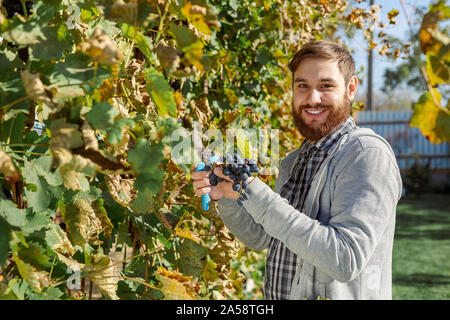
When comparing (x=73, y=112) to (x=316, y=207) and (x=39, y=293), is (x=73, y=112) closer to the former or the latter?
(x=39, y=293)

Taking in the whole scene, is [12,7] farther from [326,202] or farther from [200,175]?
[326,202]

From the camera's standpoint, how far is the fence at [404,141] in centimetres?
1389

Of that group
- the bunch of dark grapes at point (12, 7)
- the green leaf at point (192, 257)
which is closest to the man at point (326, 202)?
the green leaf at point (192, 257)

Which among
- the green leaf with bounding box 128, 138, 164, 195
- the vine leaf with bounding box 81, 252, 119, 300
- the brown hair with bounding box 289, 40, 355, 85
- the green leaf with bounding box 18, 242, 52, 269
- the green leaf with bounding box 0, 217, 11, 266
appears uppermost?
the brown hair with bounding box 289, 40, 355, 85

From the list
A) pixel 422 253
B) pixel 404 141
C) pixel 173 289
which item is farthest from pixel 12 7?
pixel 404 141

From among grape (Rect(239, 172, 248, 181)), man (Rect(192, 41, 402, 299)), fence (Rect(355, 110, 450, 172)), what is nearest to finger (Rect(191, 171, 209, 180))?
man (Rect(192, 41, 402, 299))

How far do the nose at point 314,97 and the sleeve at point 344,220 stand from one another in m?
0.31

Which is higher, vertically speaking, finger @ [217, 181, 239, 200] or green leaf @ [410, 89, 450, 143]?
green leaf @ [410, 89, 450, 143]

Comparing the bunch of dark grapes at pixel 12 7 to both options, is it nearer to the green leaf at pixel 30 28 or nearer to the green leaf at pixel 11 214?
the green leaf at pixel 30 28

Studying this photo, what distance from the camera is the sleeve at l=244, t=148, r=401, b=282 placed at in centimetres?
121

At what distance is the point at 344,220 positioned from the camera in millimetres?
1255

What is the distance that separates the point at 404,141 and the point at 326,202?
14.1m

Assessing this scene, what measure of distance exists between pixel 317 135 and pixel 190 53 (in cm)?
89

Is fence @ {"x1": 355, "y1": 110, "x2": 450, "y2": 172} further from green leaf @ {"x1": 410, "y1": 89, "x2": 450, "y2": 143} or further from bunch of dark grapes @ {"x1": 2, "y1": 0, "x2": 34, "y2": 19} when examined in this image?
green leaf @ {"x1": 410, "y1": 89, "x2": 450, "y2": 143}
